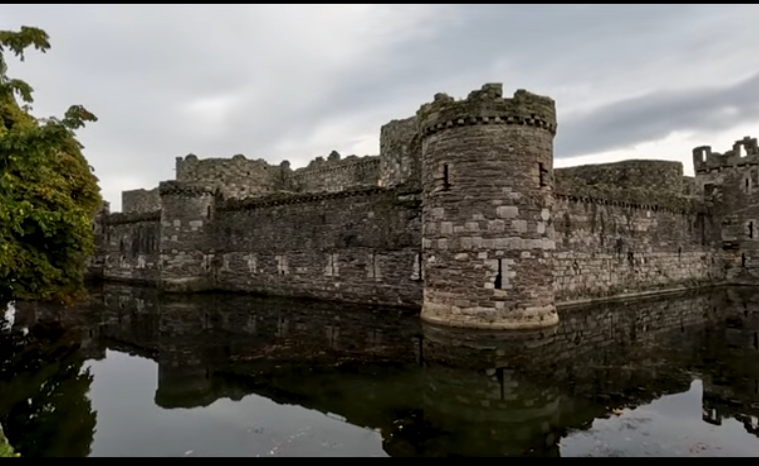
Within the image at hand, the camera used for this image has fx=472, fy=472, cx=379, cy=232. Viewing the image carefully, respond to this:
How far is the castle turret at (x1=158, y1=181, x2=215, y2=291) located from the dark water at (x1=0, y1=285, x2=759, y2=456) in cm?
856

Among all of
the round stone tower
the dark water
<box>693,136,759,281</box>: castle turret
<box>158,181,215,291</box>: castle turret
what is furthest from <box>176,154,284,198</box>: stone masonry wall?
<box>693,136,759,281</box>: castle turret

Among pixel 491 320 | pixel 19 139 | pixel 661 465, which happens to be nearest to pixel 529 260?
pixel 491 320

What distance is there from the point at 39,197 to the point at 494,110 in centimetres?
1196

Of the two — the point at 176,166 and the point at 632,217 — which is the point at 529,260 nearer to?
the point at 632,217

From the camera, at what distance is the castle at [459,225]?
13086mm

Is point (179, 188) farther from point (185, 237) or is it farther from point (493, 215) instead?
point (493, 215)

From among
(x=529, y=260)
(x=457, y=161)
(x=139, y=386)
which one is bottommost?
(x=139, y=386)

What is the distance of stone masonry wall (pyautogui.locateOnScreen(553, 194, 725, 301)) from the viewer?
57.4 ft

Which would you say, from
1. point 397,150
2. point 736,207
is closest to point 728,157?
point 736,207

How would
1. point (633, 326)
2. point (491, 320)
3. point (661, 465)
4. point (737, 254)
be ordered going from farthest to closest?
point (737, 254) < point (633, 326) < point (491, 320) < point (661, 465)

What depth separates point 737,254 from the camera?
2611 cm

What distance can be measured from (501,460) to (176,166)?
101 feet

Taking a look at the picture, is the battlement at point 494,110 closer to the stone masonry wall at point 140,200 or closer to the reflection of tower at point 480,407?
the reflection of tower at point 480,407

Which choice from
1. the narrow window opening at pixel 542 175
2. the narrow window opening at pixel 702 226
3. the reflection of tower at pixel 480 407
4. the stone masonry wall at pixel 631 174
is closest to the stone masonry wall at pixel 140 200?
the stone masonry wall at pixel 631 174
